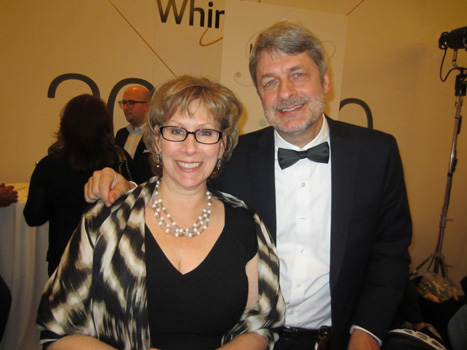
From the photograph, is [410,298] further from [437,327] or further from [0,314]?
[0,314]

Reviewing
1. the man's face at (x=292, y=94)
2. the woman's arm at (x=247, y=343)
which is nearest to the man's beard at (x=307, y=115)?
the man's face at (x=292, y=94)

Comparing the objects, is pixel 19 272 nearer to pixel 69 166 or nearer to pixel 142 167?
pixel 69 166

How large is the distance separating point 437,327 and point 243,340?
2.51m

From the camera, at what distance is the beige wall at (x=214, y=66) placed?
3.44 metres

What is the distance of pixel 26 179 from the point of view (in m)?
3.62

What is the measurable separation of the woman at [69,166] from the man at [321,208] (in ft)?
3.80

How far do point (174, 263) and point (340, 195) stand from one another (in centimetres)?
83

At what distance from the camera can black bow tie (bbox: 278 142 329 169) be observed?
147 cm

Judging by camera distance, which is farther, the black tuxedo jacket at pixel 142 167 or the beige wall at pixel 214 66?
the beige wall at pixel 214 66

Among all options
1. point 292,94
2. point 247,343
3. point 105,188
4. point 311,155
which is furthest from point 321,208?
point 105,188

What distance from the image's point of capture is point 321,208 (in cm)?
148

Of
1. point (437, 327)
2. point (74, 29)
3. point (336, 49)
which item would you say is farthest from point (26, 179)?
point (437, 327)

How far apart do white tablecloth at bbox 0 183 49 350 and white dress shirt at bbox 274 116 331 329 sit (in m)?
2.36

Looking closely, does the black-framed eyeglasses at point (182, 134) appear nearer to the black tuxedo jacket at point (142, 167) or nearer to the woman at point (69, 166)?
the black tuxedo jacket at point (142, 167)
